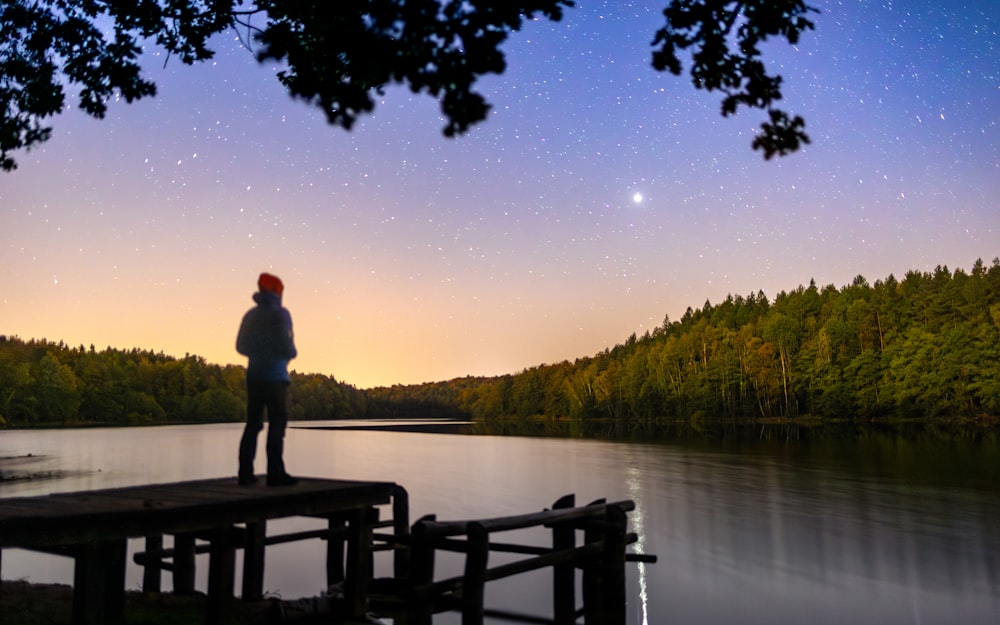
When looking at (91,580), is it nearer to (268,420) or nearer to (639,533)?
(268,420)

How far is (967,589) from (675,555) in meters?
7.74

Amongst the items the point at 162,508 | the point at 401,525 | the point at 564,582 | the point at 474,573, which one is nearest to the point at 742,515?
the point at 564,582

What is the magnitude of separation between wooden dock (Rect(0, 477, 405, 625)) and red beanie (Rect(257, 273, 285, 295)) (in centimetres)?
226

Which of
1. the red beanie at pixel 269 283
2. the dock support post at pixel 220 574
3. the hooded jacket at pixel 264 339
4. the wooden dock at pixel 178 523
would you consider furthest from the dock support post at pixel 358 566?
the red beanie at pixel 269 283

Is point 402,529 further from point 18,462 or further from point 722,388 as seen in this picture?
point 722,388

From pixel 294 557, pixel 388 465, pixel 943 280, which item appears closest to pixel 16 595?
→ pixel 294 557

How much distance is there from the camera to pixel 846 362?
5039 inches

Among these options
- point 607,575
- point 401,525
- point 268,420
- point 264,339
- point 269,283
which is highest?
point 269,283

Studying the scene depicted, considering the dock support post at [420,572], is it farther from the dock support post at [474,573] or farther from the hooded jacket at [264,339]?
the hooded jacket at [264,339]

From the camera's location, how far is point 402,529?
1263 centimetres

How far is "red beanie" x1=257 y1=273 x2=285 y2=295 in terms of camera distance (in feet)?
27.6

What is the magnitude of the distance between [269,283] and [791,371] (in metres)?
141

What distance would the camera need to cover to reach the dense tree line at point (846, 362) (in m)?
109

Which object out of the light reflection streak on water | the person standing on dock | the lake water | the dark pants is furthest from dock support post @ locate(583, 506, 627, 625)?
the lake water
